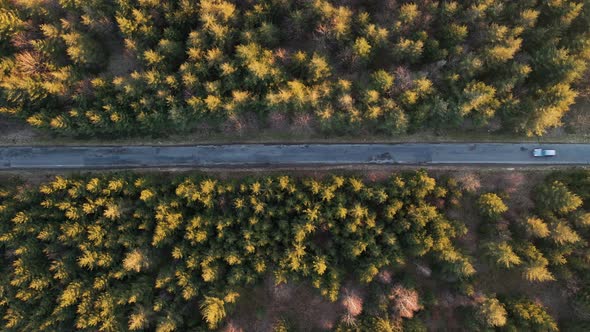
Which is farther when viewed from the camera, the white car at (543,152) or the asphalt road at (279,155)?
the asphalt road at (279,155)

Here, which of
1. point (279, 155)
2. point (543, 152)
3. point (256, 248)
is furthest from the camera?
point (279, 155)

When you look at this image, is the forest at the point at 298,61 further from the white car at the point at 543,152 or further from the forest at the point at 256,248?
the forest at the point at 256,248

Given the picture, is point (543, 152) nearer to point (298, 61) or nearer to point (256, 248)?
point (298, 61)

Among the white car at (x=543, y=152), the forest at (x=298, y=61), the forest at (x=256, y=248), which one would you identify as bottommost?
the forest at (x=256, y=248)

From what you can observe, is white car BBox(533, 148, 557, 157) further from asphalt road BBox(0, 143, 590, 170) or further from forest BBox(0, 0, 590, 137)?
forest BBox(0, 0, 590, 137)

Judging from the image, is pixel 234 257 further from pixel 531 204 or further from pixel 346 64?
pixel 531 204

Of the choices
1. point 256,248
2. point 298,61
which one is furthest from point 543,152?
point 256,248

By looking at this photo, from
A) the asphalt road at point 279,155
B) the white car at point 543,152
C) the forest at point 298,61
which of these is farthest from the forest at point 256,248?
the forest at point 298,61
